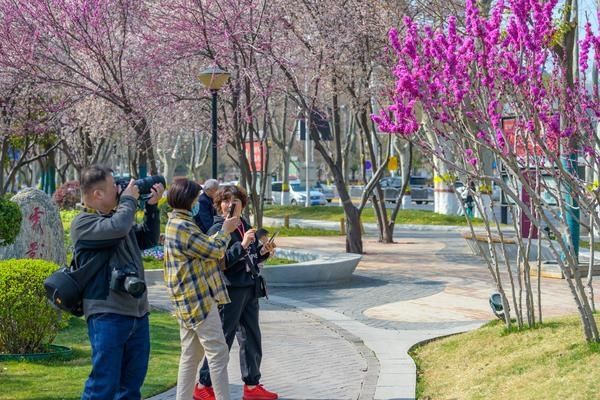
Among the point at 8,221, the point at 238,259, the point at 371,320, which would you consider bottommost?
the point at 371,320

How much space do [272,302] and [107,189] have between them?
832cm

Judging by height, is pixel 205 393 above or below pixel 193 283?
below

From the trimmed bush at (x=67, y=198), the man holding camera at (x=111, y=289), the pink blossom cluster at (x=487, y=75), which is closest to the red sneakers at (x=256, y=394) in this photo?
the man holding camera at (x=111, y=289)

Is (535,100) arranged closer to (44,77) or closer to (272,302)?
(272,302)

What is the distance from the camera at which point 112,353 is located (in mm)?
5742

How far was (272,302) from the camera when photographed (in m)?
14.0

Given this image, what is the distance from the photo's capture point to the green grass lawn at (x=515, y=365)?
6828 mm

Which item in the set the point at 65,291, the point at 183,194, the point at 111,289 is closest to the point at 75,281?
the point at 65,291

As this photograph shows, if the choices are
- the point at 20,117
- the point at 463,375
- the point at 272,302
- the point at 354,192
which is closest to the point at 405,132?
the point at 463,375

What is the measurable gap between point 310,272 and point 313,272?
0.17ft

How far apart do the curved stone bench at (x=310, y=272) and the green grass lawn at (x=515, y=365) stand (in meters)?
6.07

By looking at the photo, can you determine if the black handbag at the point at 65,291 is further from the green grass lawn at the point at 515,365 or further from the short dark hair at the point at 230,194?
the green grass lawn at the point at 515,365

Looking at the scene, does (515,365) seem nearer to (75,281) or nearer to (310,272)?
(75,281)

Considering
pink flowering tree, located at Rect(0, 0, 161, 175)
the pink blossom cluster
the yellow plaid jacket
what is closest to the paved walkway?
the yellow plaid jacket
